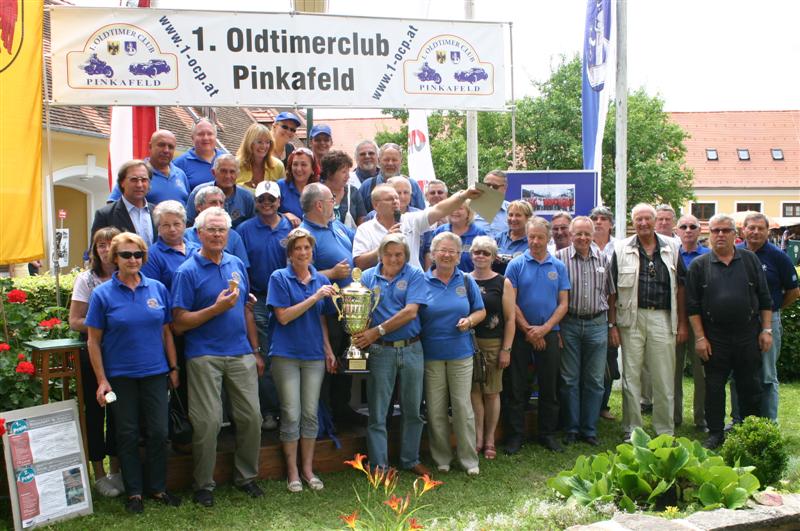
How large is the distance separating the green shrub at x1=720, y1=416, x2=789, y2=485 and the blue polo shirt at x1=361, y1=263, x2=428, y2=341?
2.39 metres

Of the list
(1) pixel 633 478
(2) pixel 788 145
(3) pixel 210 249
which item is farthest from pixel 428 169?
(2) pixel 788 145

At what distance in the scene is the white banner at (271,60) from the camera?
7.37m


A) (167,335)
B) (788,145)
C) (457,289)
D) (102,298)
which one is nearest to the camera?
(102,298)

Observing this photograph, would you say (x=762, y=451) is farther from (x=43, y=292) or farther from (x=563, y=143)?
(x=563, y=143)

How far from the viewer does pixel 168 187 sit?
21.2 ft

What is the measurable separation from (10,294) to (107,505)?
1613 millimetres

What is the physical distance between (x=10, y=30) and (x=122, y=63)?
66.4 inches

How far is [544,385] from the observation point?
7195 mm

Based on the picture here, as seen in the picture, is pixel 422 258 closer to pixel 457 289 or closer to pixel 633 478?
pixel 457 289

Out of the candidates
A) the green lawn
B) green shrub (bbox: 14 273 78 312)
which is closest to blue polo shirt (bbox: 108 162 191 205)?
the green lawn

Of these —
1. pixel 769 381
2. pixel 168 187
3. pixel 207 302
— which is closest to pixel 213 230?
pixel 207 302

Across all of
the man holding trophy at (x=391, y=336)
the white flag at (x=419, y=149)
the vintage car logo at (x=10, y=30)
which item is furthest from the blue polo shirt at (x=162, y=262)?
the white flag at (x=419, y=149)

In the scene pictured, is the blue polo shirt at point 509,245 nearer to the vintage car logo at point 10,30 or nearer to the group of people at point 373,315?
the group of people at point 373,315

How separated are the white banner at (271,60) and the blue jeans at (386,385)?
2873 millimetres
